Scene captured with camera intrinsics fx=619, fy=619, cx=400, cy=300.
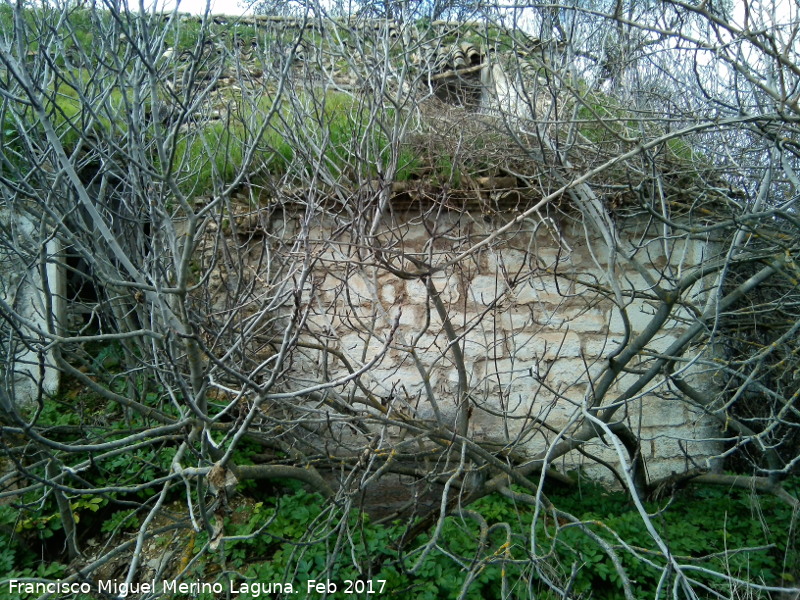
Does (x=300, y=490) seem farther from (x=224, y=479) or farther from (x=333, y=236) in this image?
(x=333, y=236)

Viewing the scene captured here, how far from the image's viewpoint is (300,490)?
11.4ft

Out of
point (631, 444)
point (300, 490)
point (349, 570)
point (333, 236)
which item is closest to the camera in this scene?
point (349, 570)

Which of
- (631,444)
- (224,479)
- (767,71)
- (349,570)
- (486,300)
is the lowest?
(349,570)

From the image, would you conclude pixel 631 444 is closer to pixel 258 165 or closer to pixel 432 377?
pixel 432 377

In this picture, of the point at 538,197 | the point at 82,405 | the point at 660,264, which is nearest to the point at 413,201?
the point at 538,197

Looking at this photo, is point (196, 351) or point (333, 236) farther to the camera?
point (333, 236)

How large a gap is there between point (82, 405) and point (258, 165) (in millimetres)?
1874

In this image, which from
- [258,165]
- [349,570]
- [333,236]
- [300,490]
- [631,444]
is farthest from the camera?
[258,165]

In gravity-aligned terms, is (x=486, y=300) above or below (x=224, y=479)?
above

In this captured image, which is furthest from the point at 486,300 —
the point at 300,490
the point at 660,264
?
the point at 300,490

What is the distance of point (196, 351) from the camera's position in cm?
236

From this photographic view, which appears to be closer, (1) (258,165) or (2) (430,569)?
(2) (430,569)

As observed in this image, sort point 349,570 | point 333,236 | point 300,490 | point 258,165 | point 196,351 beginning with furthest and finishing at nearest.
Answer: point 258,165 < point 300,490 < point 333,236 < point 349,570 < point 196,351

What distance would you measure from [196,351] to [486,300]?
226 cm
